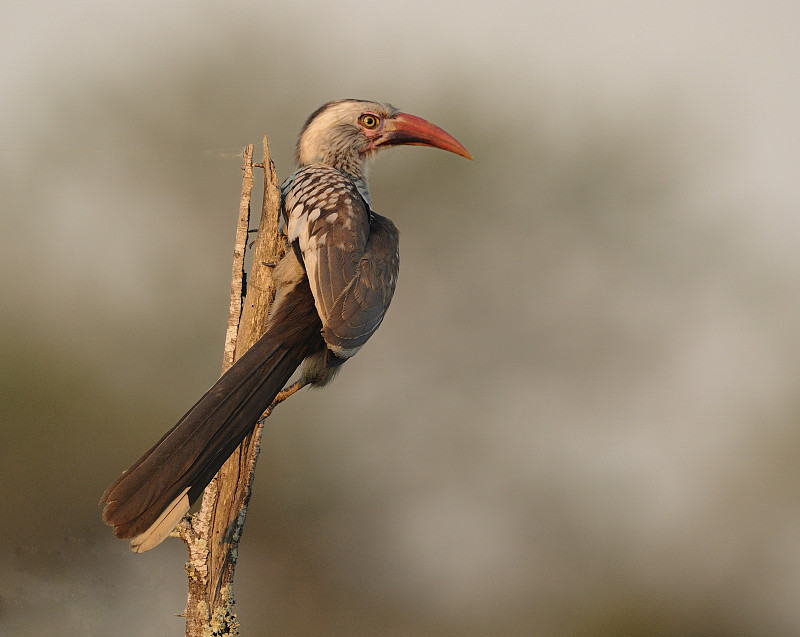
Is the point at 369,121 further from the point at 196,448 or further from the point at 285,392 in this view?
the point at 196,448

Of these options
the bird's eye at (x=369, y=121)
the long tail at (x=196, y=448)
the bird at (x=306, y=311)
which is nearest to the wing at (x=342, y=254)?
the bird at (x=306, y=311)

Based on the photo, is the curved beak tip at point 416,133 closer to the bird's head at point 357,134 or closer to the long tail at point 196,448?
the bird's head at point 357,134

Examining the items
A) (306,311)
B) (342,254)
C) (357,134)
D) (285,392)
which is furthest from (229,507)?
(357,134)

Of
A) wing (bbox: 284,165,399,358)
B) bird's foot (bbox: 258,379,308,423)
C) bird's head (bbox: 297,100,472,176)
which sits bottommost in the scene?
bird's foot (bbox: 258,379,308,423)

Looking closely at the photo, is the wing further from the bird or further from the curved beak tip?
the curved beak tip

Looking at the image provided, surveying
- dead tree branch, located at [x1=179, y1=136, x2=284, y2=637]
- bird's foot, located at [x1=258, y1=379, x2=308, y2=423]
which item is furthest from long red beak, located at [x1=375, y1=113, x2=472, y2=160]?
bird's foot, located at [x1=258, y1=379, x2=308, y2=423]

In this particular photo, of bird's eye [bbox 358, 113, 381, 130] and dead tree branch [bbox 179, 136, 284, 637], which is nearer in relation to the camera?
dead tree branch [bbox 179, 136, 284, 637]

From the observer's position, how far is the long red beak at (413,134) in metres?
3.10

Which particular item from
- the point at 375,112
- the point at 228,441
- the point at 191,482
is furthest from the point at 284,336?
the point at 375,112

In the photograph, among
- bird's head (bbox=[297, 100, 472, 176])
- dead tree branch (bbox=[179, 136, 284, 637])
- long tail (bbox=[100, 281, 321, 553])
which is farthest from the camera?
bird's head (bbox=[297, 100, 472, 176])

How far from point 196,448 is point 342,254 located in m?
0.81

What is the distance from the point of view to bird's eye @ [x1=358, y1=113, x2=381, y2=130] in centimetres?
307

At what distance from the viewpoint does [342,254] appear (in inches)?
87.7

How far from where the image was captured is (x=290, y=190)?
2545mm
